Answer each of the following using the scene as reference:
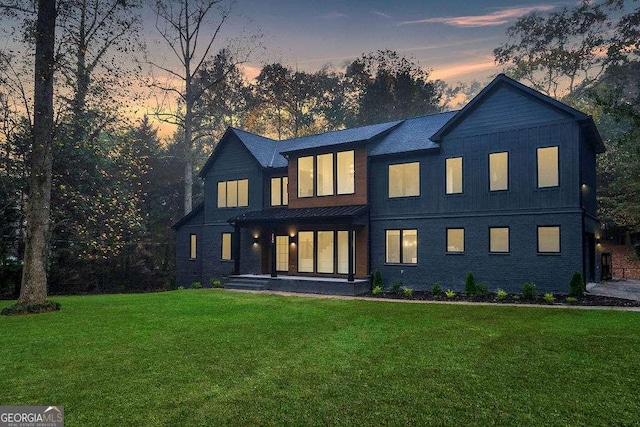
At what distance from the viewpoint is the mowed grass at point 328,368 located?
15.7ft

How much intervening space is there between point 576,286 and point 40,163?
1831cm

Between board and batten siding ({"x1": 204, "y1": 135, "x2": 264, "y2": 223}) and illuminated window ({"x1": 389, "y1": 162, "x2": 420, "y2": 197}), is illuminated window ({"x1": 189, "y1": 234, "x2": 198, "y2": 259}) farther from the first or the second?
illuminated window ({"x1": 389, "y1": 162, "x2": 420, "y2": 197})

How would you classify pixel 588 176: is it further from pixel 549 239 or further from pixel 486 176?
pixel 486 176

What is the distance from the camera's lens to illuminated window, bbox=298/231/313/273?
20562mm

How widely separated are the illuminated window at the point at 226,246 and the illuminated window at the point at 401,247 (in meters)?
9.70

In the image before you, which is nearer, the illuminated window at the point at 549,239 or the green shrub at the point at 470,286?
the illuminated window at the point at 549,239

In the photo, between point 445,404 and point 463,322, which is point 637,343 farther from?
point 445,404

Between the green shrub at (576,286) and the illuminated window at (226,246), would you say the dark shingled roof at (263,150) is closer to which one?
the illuminated window at (226,246)

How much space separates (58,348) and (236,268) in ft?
44.5

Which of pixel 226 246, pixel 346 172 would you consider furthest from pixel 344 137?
pixel 226 246

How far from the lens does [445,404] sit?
16.4 ft
